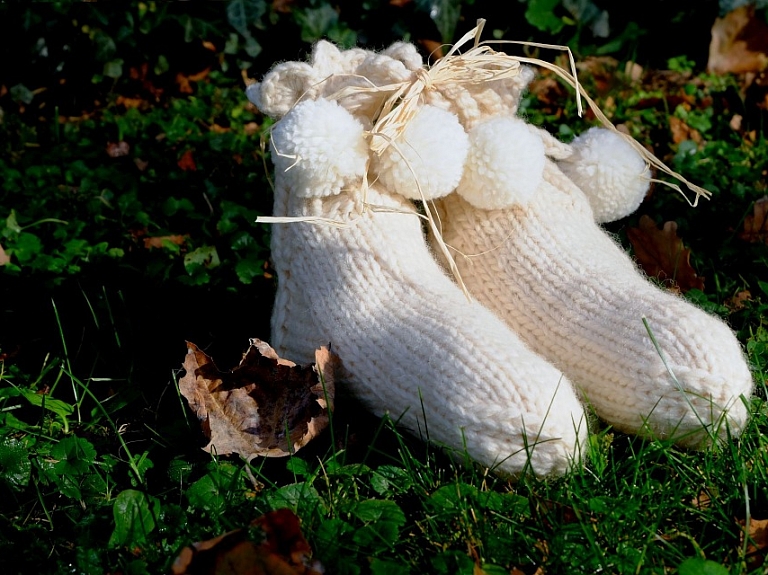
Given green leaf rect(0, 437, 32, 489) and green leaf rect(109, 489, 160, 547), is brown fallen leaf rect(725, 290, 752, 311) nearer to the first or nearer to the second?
green leaf rect(109, 489, 160, 547)

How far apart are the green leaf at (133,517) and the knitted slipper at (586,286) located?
0.59 m

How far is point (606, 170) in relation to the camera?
1.41 metres

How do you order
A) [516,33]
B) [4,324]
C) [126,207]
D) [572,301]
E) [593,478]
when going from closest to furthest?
[593,478]
[572,301]
[4,324]
[126,207]
[516,33]

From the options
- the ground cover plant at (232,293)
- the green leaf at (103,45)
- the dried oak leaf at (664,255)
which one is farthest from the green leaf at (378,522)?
the green leaf at (103,45)

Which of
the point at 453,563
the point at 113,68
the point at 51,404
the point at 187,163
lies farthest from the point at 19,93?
the point at 453,563

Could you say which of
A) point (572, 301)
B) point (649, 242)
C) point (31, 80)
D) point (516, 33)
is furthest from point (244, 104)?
point (572, 301)

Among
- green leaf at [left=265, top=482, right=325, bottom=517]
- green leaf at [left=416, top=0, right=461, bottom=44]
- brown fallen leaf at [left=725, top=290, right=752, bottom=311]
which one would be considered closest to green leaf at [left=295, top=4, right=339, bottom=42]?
green leaf at [left=416, top=0, right=461, bottom=44]

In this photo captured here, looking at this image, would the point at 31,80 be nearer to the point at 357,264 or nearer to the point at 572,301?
the point at 357,264

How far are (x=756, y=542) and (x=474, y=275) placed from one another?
57cm

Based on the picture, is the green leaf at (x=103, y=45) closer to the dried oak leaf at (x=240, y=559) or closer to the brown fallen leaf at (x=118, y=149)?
the brown fallen leaf at (x=118, y=149)

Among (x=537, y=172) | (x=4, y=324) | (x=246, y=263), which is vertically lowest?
(x=4, y=324)

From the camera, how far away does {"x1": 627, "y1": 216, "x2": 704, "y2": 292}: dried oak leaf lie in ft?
5.31

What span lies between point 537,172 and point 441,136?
0.17m

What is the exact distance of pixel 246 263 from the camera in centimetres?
171
